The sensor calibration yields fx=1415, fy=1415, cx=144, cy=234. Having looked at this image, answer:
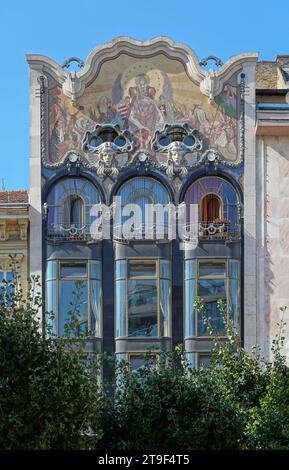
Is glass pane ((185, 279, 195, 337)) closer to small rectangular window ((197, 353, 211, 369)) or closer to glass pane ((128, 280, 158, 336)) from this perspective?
small rectangular window ((197, 353, 211, 369))

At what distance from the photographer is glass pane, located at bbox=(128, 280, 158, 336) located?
42.3 metres

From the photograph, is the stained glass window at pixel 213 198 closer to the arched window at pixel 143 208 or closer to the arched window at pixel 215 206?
the arched window at pixel 215 206

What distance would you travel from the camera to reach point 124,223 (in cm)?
4306

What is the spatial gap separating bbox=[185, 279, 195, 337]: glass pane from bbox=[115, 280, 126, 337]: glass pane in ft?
6.10

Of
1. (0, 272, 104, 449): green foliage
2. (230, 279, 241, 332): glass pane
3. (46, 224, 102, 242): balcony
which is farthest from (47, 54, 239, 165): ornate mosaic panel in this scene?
(0, 272, 104, 449): green foliage

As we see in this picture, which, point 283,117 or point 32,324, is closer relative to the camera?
point 32,324

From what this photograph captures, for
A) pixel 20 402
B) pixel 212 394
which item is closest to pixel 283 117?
pixel 212 394

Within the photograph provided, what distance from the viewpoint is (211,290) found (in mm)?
42469

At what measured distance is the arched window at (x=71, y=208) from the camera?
1690 inches

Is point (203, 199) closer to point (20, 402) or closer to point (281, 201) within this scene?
point (281, 201)

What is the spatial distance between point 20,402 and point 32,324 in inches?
83.3

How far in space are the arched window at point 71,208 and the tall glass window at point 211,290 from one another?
344 centimetres

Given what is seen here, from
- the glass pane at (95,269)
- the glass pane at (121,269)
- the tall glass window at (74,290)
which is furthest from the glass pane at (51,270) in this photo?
the glass pane at (121,269)

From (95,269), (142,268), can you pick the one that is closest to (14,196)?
(95,269)
